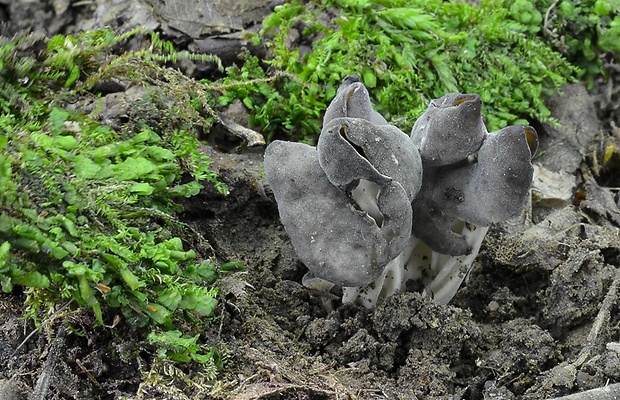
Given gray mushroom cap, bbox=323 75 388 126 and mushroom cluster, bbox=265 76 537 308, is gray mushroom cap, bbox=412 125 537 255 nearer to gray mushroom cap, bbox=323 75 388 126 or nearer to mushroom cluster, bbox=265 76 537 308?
mushroom cluster, bbox=265 76 537 308

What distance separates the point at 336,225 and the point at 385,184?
198 mm

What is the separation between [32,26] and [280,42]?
6.01 feet

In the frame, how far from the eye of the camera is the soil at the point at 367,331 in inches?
73.1

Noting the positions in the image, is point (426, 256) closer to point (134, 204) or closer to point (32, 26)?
point (134, 204)

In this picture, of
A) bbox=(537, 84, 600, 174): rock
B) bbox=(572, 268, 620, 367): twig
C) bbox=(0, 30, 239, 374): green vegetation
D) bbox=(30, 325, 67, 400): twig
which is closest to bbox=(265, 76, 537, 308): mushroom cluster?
bbox=(0, 30, 239, 374): green vegetation

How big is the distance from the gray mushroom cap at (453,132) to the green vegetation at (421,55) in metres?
0.94

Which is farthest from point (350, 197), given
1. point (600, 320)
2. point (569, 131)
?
point (569, 131)

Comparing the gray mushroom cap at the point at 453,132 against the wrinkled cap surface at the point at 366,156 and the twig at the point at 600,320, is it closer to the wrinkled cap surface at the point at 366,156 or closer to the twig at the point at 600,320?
the wrinkled cap surface at the point at 366,156

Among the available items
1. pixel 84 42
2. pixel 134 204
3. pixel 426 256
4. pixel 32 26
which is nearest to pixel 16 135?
pixel 134 204

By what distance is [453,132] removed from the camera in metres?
2.12

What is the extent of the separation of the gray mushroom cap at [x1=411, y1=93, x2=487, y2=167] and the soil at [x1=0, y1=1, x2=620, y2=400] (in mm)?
506

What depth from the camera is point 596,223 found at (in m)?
3.09

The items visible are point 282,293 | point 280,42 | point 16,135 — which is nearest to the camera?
point 16,135

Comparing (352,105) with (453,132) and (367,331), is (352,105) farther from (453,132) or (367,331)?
(367,331)
